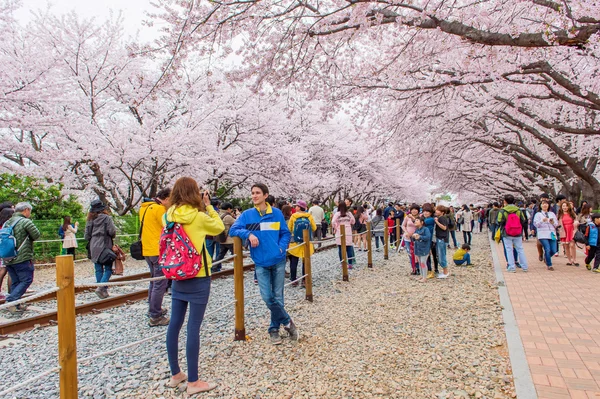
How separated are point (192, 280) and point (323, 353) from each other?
1781mm

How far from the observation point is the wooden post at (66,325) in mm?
2654

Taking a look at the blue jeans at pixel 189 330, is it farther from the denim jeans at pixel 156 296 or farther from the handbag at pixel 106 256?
the handbag at pixel 106 256

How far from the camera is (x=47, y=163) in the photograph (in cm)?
1361

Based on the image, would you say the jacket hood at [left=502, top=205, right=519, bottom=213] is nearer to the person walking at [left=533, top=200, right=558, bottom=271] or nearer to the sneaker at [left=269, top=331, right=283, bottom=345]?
the person walking at [left=533, top=200, right=558, bottom=271]

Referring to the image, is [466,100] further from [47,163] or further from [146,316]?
[47,163]

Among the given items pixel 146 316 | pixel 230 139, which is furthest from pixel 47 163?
pixel 146 316

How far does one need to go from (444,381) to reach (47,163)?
14.6 m

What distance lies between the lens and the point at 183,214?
Result: 3186 mm

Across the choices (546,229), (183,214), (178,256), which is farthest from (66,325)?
(546,229)

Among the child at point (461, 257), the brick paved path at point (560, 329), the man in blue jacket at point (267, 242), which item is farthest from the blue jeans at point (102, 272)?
the child at point (461, 257)

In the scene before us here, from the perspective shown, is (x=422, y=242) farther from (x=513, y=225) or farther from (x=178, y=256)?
(x=178, y=256)

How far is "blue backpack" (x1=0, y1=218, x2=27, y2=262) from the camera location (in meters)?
5.95

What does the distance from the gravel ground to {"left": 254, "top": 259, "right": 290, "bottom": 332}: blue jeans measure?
383 mm

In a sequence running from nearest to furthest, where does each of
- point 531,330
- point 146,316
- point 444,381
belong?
point 444,381 → point 531,330 → point 146,316
